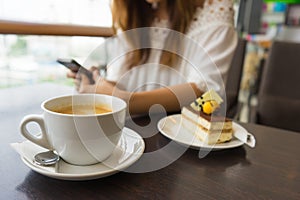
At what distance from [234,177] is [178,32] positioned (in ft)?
2.18

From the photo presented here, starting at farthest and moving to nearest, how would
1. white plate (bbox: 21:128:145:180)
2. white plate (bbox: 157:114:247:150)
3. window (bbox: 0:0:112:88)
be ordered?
window (bbox: 0:0:112:88) < white plate (bbox: 157:114:247:150) < white plate (bbox: 21:128:145:180)

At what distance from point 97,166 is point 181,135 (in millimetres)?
200

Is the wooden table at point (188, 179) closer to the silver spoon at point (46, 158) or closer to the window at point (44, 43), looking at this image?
the silver spoon at point (46, 158)

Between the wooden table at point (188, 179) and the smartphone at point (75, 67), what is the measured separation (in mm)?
213

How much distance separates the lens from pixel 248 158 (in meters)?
0.43

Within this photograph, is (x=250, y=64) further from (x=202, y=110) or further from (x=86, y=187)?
(x=86, y=187)

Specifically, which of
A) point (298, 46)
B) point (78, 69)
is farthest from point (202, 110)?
point (298, 46)

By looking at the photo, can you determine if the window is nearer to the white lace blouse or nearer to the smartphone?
the white lace blouse

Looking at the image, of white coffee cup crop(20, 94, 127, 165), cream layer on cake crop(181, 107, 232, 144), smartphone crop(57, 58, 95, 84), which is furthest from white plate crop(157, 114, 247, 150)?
smartphone crop(57, 58, 95, 84)

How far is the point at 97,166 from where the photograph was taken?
0.35 m

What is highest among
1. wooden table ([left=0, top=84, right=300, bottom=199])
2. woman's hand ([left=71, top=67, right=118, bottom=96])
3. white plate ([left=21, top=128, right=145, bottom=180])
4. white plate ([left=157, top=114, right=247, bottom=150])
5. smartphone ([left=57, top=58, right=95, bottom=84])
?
smartphone ([left=57, top=58, right=95, bottom=84])

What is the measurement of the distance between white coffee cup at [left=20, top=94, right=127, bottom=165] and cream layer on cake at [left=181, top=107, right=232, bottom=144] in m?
0.18

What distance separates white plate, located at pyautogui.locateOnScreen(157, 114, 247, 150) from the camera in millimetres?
448

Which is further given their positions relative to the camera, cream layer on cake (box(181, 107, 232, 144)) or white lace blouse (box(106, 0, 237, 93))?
white lace blouse (box(106, 0, 237, 93))
